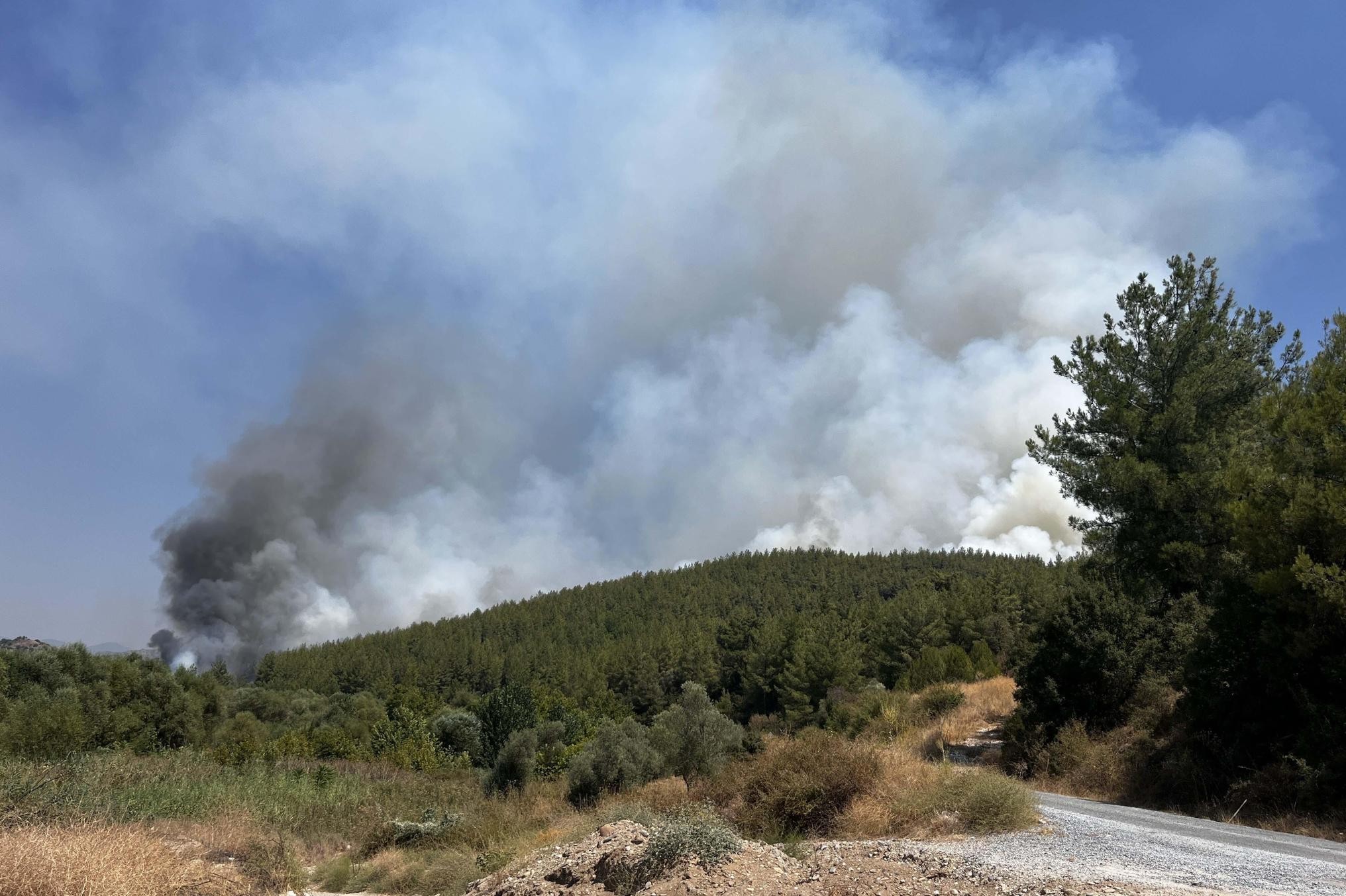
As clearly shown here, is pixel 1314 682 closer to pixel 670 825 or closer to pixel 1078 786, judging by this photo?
pixel 1078 786

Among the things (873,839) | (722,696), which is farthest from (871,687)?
(722,696)

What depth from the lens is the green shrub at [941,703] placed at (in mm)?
29219

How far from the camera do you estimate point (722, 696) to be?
107500 mm

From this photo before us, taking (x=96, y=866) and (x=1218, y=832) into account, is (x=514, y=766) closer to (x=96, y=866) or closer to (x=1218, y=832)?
(x=96, y=866)

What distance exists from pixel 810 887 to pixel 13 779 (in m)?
11.3

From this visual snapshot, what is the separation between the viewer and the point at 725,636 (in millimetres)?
124938

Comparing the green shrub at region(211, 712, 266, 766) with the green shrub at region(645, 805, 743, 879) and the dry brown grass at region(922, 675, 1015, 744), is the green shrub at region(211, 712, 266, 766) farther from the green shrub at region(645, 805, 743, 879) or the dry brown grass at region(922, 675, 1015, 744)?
the dry brown grass at region(922, 675, 1015, 744)

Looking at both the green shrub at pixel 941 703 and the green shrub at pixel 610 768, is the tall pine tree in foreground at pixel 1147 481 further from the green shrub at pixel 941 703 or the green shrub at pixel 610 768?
the green shrub at pixel 610 768

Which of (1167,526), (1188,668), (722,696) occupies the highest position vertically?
(1167,526)

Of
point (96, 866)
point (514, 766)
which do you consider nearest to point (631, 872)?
point (96, 866)

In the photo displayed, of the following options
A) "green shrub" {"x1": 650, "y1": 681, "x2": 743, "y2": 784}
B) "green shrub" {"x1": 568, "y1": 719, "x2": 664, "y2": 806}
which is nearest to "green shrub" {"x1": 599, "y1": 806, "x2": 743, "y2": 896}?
"green shrub" {"x1": 650, "y1": 681, "x2": 743, "y2": 784}

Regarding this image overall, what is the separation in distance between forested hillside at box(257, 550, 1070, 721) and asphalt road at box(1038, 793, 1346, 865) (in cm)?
1164

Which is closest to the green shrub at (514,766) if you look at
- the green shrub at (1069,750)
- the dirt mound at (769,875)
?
the dirt mound at (769,875)

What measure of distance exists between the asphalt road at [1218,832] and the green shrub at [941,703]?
51.8 feet
